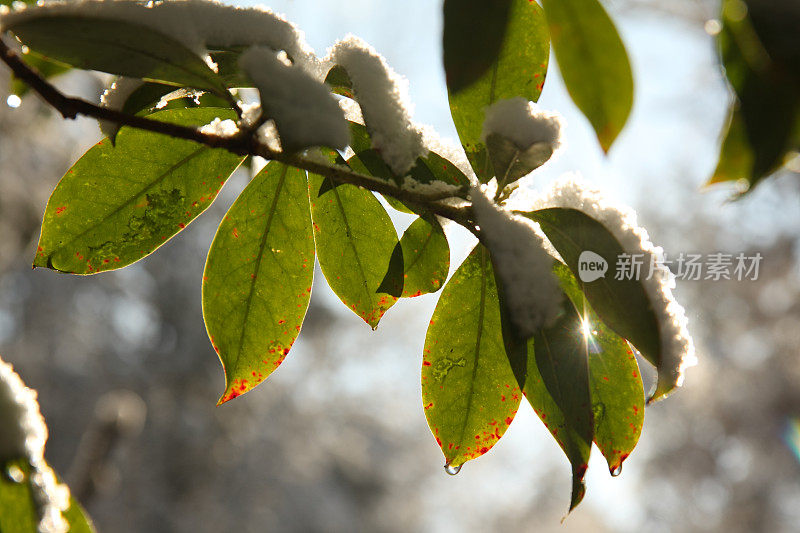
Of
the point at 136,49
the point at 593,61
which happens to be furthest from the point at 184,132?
the point at 593,61

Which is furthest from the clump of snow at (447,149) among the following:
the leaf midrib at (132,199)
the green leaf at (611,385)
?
the leaf midrib at (132,199)

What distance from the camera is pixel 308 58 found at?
479mm

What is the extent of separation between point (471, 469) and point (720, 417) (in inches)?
262

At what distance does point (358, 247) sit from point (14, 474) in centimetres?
41

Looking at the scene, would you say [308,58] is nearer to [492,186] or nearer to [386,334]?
[492,186]

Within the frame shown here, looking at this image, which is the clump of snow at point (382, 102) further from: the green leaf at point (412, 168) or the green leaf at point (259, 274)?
the green leaf at point (259, 274)

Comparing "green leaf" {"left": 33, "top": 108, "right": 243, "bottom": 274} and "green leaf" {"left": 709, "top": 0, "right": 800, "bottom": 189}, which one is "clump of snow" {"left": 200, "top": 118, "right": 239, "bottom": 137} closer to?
"green leaf" {"left": 33, "top": 108, "right": 243, "bottom": 274}

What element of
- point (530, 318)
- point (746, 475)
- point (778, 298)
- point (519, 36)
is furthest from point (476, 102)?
point (746, 475)

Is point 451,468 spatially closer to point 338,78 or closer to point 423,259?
point 423,259

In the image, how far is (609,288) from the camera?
0.41 metres

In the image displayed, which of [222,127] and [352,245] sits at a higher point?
[222,127]

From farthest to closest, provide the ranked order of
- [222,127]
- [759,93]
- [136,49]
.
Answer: [222,127], [136,49], [759,93]

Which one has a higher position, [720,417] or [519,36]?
[519,36]
